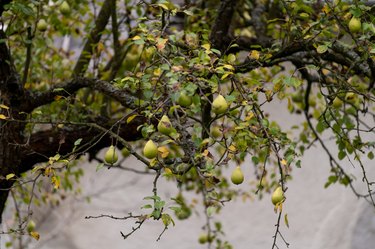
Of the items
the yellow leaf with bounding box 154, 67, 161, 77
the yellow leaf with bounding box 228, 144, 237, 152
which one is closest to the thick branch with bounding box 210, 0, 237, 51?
the yellow leaf with bounding box 154, 67, 161, 77

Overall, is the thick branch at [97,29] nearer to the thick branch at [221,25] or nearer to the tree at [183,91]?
the tree at [183,91]

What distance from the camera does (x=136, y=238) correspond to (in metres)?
5.38

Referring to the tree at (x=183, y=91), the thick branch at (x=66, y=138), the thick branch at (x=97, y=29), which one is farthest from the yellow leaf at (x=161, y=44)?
the thick branch at (x=97, y=29)

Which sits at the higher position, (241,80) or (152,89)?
(241,80)

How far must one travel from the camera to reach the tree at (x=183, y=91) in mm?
1885

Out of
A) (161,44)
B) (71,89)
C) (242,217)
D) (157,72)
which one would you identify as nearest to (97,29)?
(71,89)

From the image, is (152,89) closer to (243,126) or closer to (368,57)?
(243,126)

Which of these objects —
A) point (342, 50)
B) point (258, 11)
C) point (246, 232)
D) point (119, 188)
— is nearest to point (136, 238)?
point (119, 188)

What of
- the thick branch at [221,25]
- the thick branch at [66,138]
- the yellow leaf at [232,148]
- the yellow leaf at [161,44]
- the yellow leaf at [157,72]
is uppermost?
the thick branch at [221,25]

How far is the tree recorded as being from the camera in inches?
74.2

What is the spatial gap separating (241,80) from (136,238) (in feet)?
11.2

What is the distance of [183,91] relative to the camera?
66.0 inches

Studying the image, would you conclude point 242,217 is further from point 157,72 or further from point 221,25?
point 157,72

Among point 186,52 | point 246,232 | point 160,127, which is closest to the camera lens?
point 160,127
